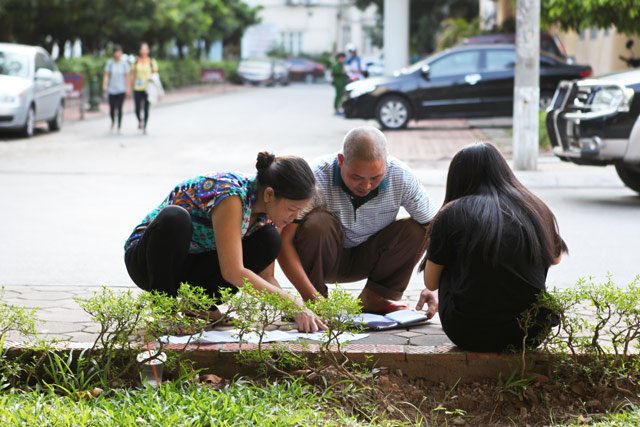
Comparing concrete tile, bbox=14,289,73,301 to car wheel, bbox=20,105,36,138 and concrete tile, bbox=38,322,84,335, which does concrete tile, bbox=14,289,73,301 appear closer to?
concrete tile, bbox=38,322,84,335

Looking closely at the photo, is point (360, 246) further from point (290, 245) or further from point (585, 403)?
point (585, 403)

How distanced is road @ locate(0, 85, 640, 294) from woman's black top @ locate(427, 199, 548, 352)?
248cm

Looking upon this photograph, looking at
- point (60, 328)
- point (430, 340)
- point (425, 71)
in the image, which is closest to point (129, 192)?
point (60, 328)

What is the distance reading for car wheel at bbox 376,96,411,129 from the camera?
18.4 m

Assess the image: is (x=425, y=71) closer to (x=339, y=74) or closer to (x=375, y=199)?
(x=339, y=74)

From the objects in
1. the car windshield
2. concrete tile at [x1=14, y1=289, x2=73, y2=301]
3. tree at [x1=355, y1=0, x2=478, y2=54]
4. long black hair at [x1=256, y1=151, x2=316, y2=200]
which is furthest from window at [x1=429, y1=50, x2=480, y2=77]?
tree at [x1=355, y1=0, x2=478, y2=54]

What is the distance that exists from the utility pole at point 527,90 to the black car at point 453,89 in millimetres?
6086

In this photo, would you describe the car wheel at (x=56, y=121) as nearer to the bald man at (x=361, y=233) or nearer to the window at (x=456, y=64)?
the window at (x=456, y=64)

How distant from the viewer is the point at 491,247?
3.90 meters

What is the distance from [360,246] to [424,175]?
662 centimetres

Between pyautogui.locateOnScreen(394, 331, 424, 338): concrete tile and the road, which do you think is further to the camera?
the road

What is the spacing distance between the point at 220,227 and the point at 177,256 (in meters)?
0.32

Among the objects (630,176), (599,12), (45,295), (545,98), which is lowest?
(45,295)

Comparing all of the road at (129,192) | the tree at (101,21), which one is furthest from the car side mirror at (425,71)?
the tree at (101,21)
